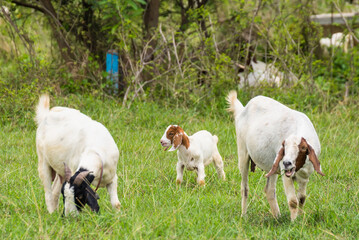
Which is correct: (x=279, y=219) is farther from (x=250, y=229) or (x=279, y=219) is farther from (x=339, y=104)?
(x=339, y=104)

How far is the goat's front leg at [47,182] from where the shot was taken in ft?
16.8

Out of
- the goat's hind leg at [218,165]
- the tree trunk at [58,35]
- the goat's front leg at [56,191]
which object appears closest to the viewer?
the goat's front leg at [56,191]

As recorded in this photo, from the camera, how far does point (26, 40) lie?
408 inches

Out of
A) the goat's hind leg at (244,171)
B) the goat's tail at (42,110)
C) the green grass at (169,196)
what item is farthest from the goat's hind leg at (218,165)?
the goat's tail at (42,110)

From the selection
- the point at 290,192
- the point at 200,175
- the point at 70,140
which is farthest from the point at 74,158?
the point at 200,175

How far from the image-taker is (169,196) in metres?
5.73

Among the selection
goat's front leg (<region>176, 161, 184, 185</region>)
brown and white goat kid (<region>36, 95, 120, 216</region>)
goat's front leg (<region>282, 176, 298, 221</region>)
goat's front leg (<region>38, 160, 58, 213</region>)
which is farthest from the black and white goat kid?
goat's front leg (<region>176, 161, 184, 185</region>)

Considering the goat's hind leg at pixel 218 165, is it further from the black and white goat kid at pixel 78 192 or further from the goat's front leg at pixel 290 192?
the black and white goat kid at pixel 78 192

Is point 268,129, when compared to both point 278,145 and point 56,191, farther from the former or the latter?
point 56,191

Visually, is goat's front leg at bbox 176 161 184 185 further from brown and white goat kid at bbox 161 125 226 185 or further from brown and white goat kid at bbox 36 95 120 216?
brown and white goat kid at bbox 36 95 120 216

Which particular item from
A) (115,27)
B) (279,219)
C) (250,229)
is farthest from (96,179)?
(115,27)

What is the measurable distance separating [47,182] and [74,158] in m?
0.49

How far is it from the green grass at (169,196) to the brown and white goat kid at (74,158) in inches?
6.3

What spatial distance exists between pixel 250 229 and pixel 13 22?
7.48 metres
